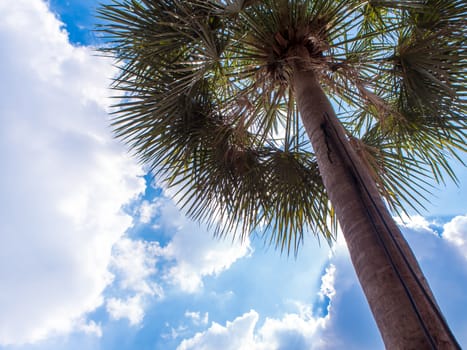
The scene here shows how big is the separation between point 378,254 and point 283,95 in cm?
273

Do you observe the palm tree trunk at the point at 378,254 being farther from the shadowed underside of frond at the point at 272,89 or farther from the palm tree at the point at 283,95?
the shadowed underside of frond at the point at 272,89

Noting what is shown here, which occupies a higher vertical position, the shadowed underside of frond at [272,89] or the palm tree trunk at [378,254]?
the shadowed underside of frond at [272,89]

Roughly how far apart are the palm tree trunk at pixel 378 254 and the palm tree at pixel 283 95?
0.08 ft

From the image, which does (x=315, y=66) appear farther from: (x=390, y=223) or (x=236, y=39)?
(x=390, y=223)

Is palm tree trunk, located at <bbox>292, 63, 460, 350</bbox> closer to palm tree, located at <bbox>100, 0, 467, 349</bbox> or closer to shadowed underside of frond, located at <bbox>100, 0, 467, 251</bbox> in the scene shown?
palm tree, located at <bbox>100, 0, 467, 349</bbox>

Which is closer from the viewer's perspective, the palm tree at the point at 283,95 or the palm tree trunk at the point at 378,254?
the palm tree trunk at the point at 378,254

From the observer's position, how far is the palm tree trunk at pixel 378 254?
1763 millimetres

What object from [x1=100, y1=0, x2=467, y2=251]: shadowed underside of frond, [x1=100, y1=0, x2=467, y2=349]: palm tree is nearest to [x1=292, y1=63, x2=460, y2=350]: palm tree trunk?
[x1=100, y1=0, x2=467, y2=349]: palm tree

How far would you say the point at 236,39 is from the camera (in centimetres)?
368

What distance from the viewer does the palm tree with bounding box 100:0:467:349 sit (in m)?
3.60

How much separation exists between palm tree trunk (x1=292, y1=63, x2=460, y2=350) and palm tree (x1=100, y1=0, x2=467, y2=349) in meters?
0.02

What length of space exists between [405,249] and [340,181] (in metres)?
0.65

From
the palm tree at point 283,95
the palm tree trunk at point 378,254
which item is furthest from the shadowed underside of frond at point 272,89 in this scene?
the palm tree trunk at point 378,254

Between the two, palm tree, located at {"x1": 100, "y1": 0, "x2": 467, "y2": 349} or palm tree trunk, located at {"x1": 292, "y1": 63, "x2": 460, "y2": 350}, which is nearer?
palm tree trunk, located at {"x1": 292, "y1": 63, "x2": 460, "y2": 350}
